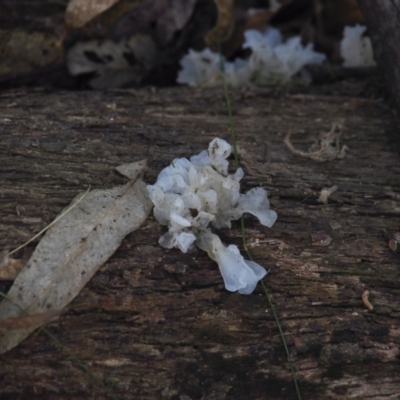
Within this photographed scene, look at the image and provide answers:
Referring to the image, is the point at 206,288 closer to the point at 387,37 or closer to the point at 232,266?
the point at 232,266

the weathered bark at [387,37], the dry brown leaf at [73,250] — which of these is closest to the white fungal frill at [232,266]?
the dry brown leaf at [73,250]

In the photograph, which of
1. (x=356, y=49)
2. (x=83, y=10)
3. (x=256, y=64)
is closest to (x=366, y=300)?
(x=256, y=64)

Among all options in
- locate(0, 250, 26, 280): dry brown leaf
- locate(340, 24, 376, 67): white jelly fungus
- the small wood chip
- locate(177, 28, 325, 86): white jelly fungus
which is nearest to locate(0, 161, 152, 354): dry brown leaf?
locate(0, 250, 26, 280): dry brown leaf

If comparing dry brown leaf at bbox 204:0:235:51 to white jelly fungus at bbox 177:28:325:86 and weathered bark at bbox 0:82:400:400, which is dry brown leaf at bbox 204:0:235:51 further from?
weathered bark at bbox 0:82:400:400

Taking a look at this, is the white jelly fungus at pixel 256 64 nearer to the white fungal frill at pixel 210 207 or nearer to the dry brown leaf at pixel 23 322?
the white fungal frill at pixel 210 207

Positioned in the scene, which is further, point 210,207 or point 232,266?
point 210,207

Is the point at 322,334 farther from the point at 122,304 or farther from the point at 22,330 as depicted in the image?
the point at 22,330
